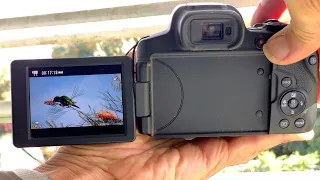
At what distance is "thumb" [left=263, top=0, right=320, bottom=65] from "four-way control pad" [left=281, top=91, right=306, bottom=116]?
77mm

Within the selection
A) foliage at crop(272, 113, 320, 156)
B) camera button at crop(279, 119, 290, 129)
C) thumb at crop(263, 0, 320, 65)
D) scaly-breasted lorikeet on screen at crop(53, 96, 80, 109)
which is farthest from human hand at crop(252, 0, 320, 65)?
foliage at crop(272, 113, 320, 156)

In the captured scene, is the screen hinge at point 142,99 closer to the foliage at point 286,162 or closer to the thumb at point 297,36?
the thumb at point 297,36

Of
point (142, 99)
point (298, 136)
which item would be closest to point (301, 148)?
point (298, 136)

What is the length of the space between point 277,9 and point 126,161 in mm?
417

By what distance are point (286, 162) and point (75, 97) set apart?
69 cm

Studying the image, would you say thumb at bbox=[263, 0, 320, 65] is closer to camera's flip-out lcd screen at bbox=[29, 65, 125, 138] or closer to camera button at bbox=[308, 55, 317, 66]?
camera button at bbox=[308, 55, 317, 66]

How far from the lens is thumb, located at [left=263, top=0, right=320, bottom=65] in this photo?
657mm

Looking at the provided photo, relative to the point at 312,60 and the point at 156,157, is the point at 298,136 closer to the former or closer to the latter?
the point at 312,60

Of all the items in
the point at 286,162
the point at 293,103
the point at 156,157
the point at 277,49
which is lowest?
the point at 286,162

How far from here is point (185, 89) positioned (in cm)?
82

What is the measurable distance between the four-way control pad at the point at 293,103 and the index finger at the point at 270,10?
0.17 m

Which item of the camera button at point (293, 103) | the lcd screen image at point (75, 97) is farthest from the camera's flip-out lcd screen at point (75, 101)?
the camera button at point (293, 103)

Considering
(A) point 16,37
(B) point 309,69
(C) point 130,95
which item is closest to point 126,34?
(A) point 16,37

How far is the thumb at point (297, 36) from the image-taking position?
2.15ft
